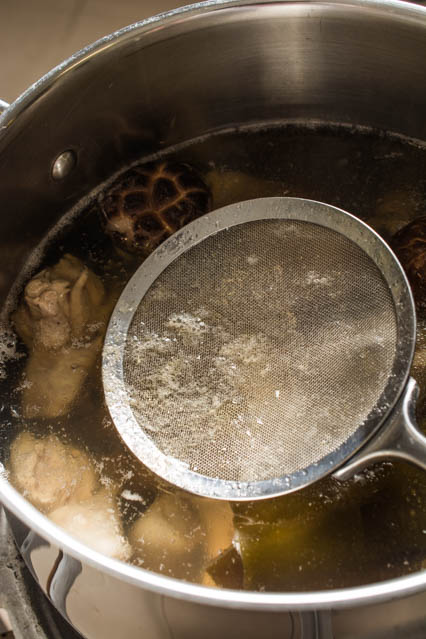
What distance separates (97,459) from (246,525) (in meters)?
0.23

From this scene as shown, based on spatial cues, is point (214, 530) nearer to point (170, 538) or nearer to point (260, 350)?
point (170, 538)

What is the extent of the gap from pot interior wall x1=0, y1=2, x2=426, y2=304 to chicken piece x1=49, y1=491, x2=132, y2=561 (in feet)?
1.28

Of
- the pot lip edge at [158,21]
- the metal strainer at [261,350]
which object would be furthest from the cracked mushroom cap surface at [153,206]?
the pot lip edge at [158,21]

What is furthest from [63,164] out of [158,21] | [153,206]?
[158,21]

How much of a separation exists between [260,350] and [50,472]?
1.09 ft

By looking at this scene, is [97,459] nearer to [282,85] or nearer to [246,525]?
[246,525]

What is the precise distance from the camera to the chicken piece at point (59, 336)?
916mm

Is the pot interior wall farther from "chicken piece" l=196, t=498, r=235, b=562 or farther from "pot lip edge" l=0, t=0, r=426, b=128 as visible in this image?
"chicken piece" l=196, t=498, r=235, b=562

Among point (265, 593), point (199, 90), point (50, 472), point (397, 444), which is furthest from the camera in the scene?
point (199, 90)

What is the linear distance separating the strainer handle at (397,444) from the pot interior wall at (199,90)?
1.74ft

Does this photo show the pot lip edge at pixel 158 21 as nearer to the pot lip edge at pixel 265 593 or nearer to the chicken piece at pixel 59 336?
the chicken piece at pixel 59 336

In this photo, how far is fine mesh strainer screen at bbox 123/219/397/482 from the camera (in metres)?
0.81

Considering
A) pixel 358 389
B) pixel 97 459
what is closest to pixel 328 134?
pixel 358 389

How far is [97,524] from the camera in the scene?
79 centimetres
